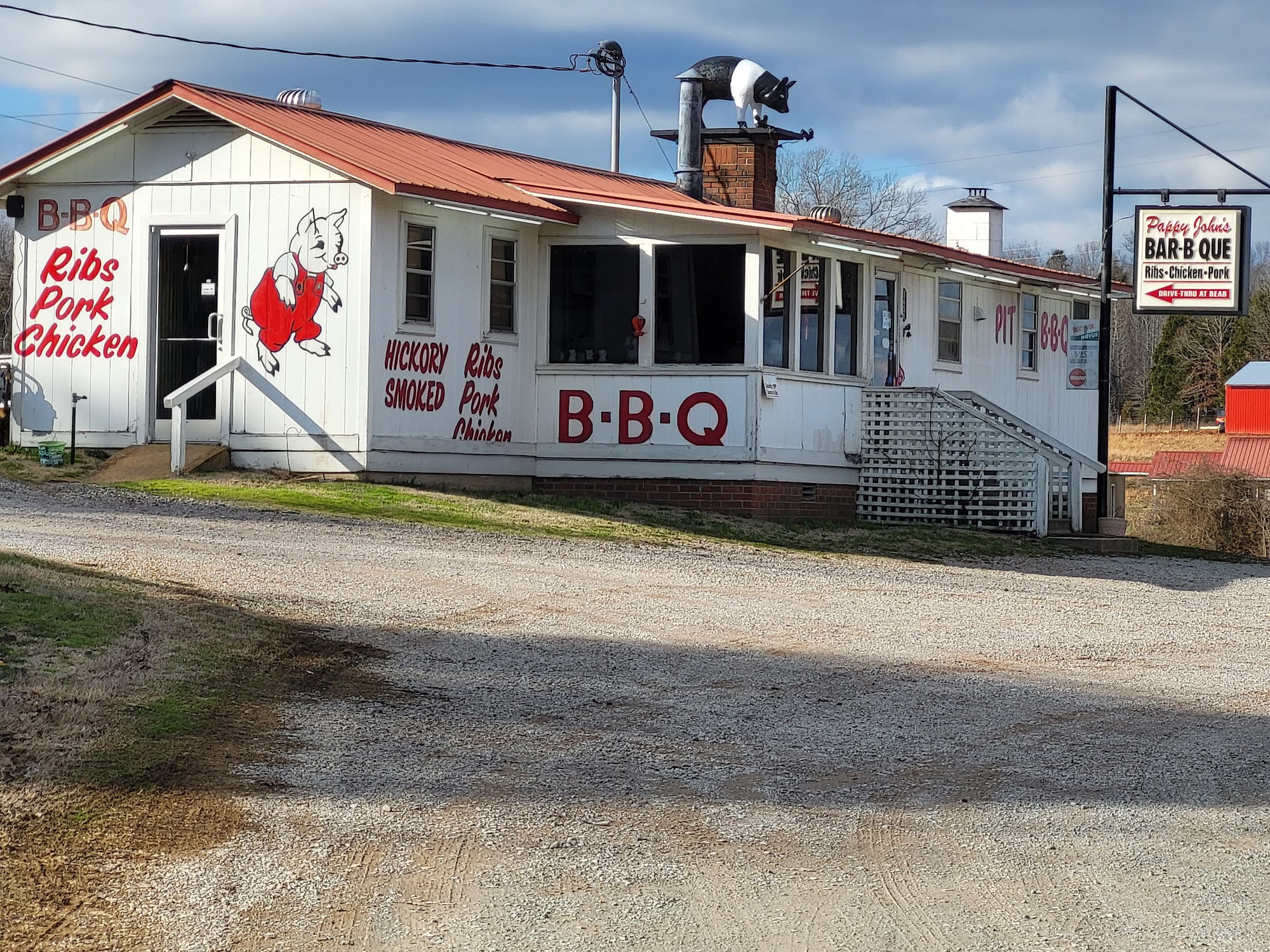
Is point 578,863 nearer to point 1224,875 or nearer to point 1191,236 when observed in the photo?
point 1224,875

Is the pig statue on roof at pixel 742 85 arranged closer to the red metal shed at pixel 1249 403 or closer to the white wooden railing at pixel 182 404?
the white wooden railing at pixel 182 404

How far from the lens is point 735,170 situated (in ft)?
76.8

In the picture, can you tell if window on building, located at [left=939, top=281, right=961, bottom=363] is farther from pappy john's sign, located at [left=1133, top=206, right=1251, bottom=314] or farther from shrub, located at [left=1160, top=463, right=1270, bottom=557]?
shrub, located at [left=1160, top=463, right=1270, bottom=557]

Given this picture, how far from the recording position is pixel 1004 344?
24.1m

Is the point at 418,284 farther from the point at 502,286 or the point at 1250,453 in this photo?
the point at 1250,453

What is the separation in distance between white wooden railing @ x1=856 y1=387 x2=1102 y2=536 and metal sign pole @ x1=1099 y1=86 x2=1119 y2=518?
1.55 m

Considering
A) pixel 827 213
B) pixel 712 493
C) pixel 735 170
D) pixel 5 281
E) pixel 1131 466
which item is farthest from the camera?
pixel 5 281

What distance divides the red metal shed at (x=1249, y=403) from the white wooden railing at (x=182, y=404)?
47.5 metres

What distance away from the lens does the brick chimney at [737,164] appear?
917 inches

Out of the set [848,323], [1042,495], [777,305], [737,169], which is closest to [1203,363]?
[737,169]

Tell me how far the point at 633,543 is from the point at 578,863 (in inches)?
406

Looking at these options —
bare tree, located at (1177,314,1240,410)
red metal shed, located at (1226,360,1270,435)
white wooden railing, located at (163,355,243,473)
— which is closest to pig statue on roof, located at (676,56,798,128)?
white wooden railing, located at (163,355,243,473)

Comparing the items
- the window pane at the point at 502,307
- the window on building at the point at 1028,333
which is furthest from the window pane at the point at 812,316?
the window on building at the point at 1028,333

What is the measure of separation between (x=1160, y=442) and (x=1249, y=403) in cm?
791
